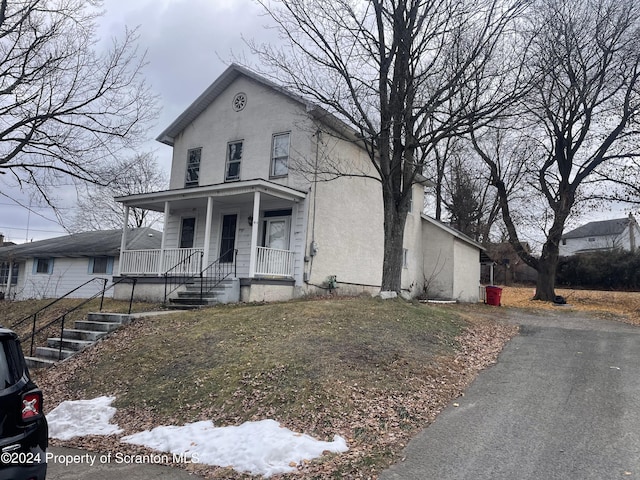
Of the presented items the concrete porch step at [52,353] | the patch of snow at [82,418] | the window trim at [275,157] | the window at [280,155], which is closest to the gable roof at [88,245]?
the window trim at [275,157]

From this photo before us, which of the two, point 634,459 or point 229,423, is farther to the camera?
point 229,423

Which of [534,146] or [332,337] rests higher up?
[534,146]

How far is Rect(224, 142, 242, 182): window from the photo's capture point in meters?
17.5

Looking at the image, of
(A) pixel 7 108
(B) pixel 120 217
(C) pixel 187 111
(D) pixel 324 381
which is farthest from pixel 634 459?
(B) pixel 120 217

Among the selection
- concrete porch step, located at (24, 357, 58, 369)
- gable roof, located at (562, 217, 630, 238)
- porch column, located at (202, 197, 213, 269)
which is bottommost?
concrete porch step, located at (24, 357, 58, 369)

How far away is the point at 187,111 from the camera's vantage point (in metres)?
18.7

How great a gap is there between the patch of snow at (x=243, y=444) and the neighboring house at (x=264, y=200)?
321 inches

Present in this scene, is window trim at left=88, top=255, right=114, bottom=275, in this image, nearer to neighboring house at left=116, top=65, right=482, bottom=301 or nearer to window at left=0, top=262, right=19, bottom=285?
neighboring house at left=116, top=65, right=482, bottom=301

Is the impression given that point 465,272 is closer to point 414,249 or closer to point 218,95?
point 414,249

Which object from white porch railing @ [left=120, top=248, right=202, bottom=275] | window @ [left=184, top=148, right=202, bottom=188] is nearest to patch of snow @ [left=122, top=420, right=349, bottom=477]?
white porch railing @ [left=120, top=248, right=202, bottom=275]

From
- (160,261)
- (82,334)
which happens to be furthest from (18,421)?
(160,261)

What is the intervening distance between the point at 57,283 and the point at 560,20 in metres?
25.9

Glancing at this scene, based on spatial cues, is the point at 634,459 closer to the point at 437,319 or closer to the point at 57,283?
the point at 437,319

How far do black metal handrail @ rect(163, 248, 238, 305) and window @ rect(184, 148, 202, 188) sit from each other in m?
3.91
